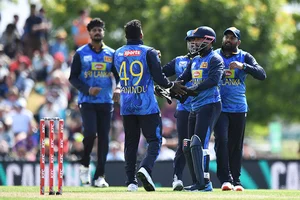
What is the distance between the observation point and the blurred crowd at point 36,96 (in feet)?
77.5

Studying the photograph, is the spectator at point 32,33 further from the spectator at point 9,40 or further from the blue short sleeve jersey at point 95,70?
the blue short sleeve jersey at point 95,70

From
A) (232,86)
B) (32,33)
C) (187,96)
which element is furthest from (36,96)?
(187,96)

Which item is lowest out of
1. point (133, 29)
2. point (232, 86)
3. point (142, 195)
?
point (142, 195)

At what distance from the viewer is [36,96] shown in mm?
27297

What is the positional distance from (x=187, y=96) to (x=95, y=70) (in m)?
2.56

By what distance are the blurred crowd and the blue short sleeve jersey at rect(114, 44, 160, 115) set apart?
638cm

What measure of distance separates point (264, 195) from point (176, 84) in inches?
83.6

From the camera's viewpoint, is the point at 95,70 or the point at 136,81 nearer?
the point at 136,81

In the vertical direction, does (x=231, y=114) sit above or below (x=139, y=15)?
below

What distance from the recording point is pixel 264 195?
14.7 metres

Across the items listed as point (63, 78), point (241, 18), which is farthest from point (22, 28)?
point (241, 18)

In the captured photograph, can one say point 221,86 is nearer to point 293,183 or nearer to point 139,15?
point 293,183

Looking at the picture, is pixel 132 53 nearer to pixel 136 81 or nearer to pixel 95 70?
pixel 136 81

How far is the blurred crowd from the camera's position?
2361 cm
